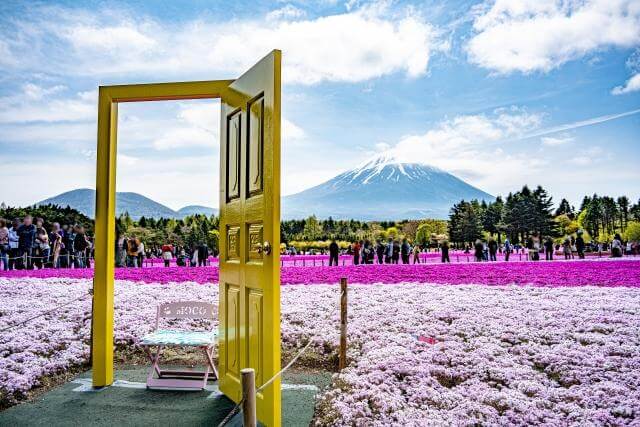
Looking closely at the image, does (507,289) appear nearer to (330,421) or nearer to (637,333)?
(637,333)

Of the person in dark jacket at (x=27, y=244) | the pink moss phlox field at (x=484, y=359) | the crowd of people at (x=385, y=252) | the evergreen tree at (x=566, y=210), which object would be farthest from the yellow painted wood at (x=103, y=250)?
the evergreen tree at (x=566, y=210)

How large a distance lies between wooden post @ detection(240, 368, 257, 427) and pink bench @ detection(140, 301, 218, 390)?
2.63m

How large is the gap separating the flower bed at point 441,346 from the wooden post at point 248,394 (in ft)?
6.73

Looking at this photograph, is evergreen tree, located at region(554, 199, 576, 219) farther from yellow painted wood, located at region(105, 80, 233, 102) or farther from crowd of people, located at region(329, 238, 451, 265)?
Result: yellow painted wood, located at region(105, 80, 233, 102)

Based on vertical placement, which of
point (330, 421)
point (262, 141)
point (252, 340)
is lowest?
point (330, 421)

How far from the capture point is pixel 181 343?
4.57 metres

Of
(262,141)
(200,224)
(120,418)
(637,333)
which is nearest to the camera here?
(262,141)

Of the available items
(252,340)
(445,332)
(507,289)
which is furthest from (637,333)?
(252,340)

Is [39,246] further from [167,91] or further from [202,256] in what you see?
[167,91]

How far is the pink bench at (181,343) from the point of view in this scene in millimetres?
4641

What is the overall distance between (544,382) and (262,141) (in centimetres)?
362

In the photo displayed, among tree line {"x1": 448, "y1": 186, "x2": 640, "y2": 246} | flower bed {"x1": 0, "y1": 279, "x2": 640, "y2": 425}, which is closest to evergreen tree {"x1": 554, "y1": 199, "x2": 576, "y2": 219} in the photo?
tree line {"x1": 448, "y1": 186, "x2": 640, "y2": 246}

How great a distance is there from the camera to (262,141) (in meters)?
3.63

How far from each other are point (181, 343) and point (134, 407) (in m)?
0.63
